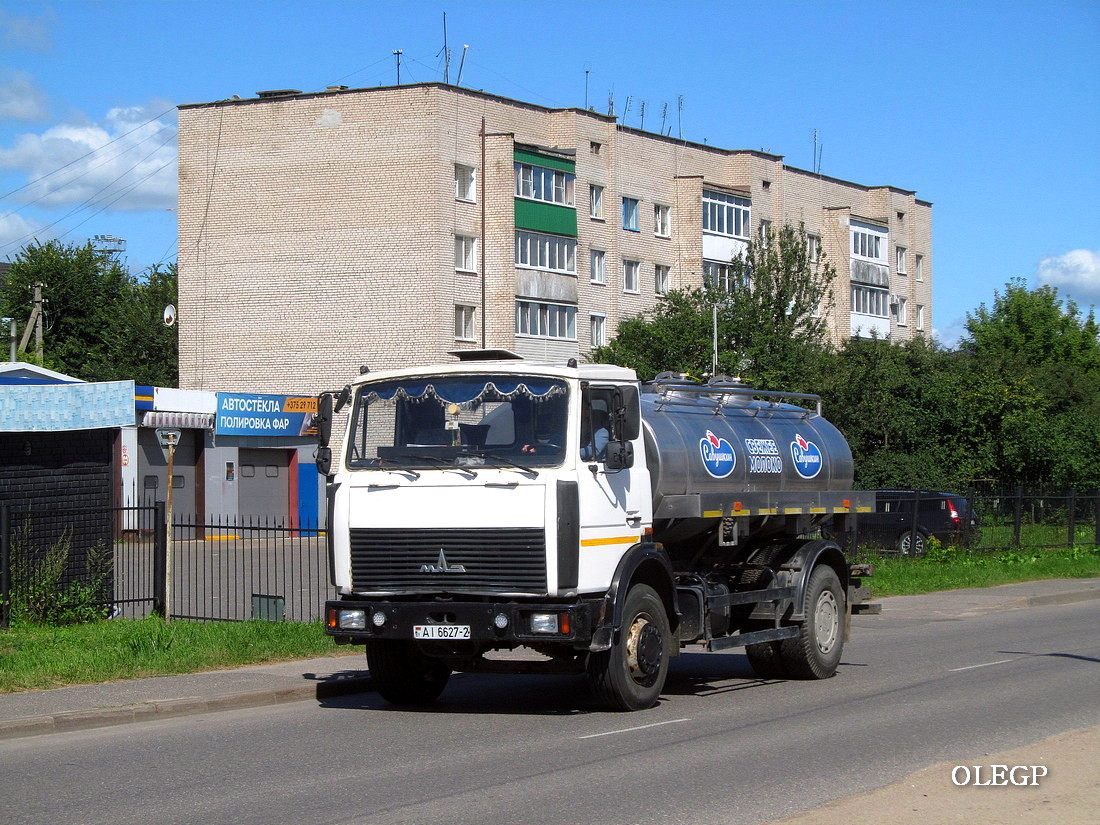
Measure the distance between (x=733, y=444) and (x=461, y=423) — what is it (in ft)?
10.5

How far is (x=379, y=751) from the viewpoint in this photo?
30.7ft

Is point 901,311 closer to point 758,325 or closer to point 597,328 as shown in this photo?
point 597,328

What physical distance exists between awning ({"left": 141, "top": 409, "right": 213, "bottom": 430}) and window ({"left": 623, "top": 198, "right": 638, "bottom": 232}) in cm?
2244

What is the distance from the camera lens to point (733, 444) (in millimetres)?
12914

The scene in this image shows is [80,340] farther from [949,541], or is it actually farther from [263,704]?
[263,704]

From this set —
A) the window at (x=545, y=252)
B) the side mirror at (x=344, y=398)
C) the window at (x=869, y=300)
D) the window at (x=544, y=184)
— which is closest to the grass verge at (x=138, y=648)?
the side mirror at (x=344, y=398)

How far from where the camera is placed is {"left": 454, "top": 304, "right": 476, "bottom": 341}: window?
5044 cm

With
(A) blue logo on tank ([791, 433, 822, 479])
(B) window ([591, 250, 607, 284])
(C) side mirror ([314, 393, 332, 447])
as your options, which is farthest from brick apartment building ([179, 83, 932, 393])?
(C) side mirror ([314, 393, 332, 447])

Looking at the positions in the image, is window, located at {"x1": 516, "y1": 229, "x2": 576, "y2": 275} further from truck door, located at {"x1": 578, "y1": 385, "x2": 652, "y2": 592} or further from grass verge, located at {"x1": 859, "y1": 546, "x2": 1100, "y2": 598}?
truck door, located at {"x1": 578, "y1": 385, "x2": 652, "y2": 592}

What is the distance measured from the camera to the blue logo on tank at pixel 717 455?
12.4 metres

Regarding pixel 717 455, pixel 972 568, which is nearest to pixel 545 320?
pixel 972 568

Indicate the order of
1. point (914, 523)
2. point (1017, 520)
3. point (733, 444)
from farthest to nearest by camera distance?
point (1017, 520)
point (914, 523)
point (733, 444)

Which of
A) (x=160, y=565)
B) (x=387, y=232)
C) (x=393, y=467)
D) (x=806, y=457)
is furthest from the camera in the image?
(x=387, y=232)

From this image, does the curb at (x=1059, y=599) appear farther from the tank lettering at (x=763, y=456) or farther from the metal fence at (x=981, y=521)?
the tank lettering at (x=763, y=456)
